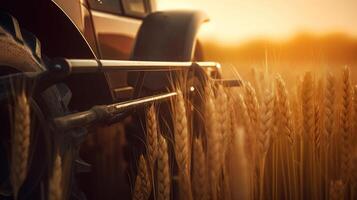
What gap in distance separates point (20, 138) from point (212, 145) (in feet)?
3.22

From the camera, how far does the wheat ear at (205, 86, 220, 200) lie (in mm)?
2162

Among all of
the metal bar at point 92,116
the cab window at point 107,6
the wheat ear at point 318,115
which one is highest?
the cab window at point 107,6

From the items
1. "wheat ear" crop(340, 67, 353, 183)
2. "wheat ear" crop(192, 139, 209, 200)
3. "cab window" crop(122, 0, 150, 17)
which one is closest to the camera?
"wheat ear" crop(192, 139, 209, 200)

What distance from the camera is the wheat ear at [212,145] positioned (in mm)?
2162

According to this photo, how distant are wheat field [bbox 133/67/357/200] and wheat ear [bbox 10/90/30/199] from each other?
0.70 m

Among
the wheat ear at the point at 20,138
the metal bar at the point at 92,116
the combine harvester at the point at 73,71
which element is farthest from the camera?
the combine harvester at the point at 73,71

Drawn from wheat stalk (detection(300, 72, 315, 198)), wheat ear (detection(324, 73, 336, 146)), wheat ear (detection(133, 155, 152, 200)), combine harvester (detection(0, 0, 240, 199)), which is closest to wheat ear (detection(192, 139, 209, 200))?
wheat ear (detection(133, 155, 152, 200))

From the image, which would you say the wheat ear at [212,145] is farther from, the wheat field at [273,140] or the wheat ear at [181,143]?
the wheat ear at [181,143]

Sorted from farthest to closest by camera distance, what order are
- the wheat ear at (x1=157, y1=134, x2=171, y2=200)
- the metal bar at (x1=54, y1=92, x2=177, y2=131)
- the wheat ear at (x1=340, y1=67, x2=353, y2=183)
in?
1. the wheat ear at (x1=340, y1=67, x2=353, y2=183)
2. the wheat ear at (x1=157, y1=134, x2=171, y2=200)
3. the metal bar at (x1=54, y1=92, x2=177, y2=131)

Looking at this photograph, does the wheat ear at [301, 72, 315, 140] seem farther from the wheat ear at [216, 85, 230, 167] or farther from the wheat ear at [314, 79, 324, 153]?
the wheat ear at [216, 85, 230, 167]

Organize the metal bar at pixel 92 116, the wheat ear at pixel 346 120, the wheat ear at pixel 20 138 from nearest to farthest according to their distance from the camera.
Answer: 1. the wheat ear at pixel 20 138
2. the metal bar at pixel 92 116
3. the wheat ear at pixel 346 120

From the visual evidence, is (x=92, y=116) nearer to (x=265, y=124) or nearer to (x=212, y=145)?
(x=212, y=145)

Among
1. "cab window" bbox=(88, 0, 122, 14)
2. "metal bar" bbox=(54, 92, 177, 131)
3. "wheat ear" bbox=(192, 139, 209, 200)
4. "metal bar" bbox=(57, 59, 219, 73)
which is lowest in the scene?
"wheat ear" bbox=(192, 139, 209, 200)

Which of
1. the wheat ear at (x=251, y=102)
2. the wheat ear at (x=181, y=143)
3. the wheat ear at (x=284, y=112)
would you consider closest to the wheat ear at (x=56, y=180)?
the wheat ear at (x=181, y=143)
